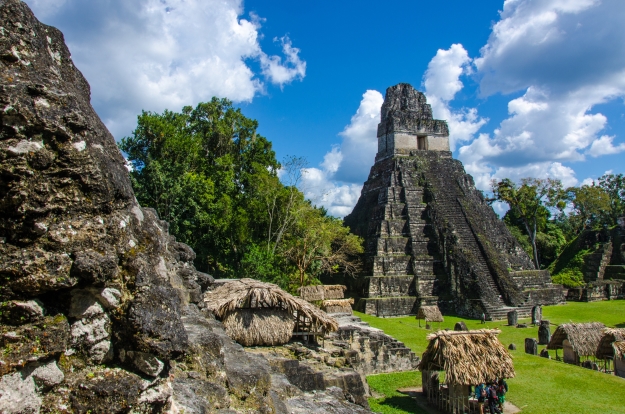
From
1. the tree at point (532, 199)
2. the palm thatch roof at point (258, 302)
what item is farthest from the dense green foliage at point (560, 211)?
the palm thatch roof at point (258, 302)

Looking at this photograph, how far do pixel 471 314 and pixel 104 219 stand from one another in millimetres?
22853

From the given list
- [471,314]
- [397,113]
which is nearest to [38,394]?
[471,314]

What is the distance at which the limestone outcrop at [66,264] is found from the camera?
1.79 m

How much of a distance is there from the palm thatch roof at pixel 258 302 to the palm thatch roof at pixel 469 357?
250 centimetres

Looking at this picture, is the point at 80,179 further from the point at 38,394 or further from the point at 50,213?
the point at 38,394

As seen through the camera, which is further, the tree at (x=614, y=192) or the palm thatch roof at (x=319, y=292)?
the tree at (x=614, y=192)

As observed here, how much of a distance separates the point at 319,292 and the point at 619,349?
1030 cm

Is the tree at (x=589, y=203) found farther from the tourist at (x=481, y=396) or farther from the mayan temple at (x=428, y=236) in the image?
the tourist at (x=481, y=396)

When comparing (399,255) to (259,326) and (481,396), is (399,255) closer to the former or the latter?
(481,396)

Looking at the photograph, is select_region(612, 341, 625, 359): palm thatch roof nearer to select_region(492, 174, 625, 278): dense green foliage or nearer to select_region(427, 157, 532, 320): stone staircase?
select_region(427, 157, 532, 320): stone staircase

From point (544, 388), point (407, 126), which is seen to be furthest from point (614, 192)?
point (544, 388)

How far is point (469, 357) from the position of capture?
990 centimetres

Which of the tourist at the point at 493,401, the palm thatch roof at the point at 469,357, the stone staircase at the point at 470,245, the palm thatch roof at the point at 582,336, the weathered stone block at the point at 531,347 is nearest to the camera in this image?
the tourist at the point at 493,401

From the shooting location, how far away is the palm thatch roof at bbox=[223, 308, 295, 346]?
9.10 metres
